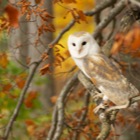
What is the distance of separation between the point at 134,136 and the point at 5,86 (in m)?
1.55

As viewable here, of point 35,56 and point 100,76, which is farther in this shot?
point 35,56

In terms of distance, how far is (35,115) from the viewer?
31.2 feet

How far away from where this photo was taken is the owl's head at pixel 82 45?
478 centimetres

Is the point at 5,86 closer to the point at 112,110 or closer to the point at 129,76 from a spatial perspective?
the point at 129,76

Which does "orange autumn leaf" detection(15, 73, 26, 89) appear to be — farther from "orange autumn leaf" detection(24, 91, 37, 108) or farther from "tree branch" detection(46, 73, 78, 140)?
"tree branch" detection(46, 73, 78, 140)

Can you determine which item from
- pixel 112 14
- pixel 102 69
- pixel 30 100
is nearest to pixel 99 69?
pixel 102 69

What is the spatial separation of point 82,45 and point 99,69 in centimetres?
24

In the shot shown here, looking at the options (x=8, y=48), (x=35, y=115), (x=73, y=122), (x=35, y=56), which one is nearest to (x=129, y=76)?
(x=73, y=122)

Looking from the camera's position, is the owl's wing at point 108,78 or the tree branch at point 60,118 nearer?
the owl's wing at point 108,78

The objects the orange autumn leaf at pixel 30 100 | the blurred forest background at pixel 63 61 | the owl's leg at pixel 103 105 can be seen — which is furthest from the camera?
the orange autumn leaf at pixel 30 100

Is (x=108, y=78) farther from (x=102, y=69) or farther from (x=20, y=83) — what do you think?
(x=20, y=83)

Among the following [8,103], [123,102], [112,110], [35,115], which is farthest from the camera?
[35,115]

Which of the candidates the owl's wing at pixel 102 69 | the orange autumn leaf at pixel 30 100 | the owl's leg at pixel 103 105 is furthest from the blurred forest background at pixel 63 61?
the owl's leg at pixel 103 105

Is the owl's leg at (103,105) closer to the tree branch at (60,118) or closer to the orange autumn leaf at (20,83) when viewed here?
the tree branch at (60,118)
